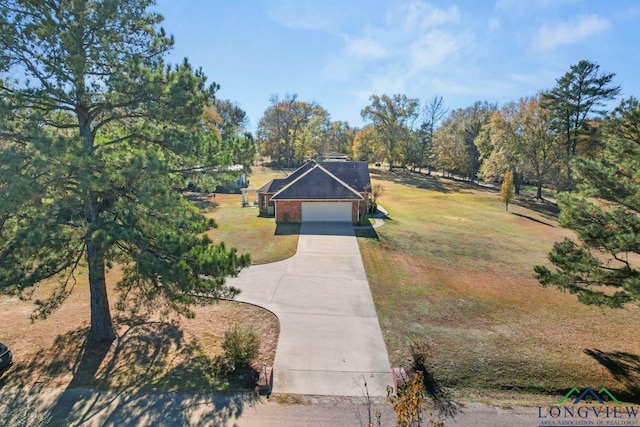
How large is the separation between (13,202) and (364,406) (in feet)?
27.9

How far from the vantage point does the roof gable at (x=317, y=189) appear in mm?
24297

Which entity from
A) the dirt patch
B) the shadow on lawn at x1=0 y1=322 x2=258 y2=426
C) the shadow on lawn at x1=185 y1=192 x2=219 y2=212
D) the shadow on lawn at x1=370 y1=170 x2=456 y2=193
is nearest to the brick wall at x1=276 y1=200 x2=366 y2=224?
the shadow on lawn at x1=185 y1=192 x2=219 y2=212

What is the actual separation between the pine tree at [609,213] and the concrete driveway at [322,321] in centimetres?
589

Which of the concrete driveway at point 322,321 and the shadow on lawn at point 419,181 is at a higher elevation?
the shadow on lawn at point 419,181

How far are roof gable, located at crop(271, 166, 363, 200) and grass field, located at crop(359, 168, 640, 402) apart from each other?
4.02 meters

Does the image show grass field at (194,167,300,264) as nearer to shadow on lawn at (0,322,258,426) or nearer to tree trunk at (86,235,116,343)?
tree trunk at (86,235,116,343)

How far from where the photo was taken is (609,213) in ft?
28.5

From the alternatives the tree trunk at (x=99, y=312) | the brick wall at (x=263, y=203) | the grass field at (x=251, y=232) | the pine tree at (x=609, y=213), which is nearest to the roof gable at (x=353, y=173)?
the brick wall at (x=263, y=203)

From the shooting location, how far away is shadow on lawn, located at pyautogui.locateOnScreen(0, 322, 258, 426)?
278 inches

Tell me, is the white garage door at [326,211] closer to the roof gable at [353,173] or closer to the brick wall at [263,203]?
the roof gable at [353,173]

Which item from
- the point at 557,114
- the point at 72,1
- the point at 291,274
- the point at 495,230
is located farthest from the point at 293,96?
the point at 72,1

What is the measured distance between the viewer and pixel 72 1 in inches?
271

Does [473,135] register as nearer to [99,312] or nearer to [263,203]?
[263,203]

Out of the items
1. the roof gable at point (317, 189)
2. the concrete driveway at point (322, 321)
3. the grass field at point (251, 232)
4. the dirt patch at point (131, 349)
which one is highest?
the roof gable at point (317, 189)
